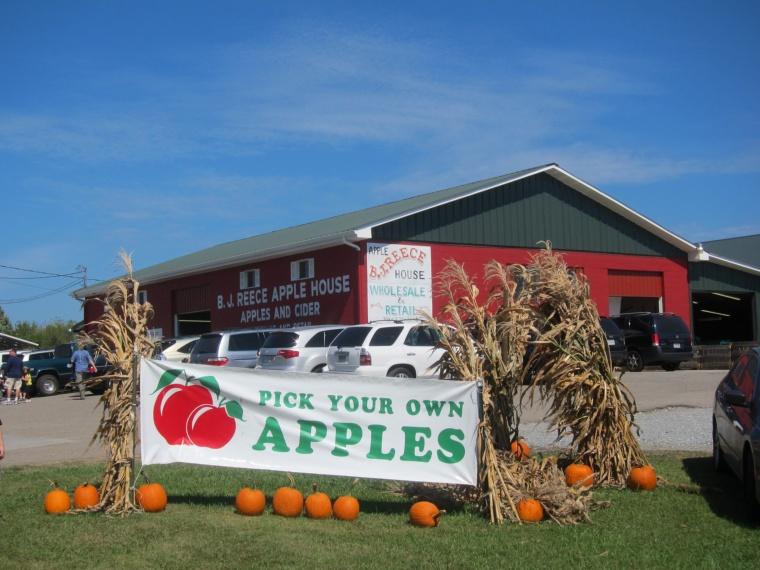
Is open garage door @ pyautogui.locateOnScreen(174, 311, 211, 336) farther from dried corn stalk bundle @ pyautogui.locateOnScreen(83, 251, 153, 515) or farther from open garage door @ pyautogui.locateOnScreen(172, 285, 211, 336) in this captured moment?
dried corn stalk bundle @ pyautogui.locateOnScreen(83, 251, 153, 515)

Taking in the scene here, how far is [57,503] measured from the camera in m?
8.25

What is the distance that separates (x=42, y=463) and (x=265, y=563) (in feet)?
22.1

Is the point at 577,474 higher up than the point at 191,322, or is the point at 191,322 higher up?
the point at 191,322

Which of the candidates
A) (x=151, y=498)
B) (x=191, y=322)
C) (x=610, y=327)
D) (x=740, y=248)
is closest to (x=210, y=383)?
(x=151, y=498)

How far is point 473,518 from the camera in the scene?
25.6ft

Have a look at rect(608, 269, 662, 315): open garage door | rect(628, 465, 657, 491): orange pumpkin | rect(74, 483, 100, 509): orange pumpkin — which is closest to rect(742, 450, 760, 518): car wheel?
rect(628, 465, 657, 491): orange pumpkin

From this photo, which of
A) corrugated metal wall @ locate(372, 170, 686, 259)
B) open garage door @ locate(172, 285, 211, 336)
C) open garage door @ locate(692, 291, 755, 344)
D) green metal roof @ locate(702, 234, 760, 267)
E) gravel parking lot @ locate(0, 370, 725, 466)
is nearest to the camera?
gravel parking lot @ locate(0, 370, 725, 466)

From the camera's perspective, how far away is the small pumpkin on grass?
8.23 metres

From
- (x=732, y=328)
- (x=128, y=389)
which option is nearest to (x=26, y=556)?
(x=128, y=389)

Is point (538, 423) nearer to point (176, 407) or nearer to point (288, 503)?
point (288, 503)

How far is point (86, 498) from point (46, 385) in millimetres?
24562

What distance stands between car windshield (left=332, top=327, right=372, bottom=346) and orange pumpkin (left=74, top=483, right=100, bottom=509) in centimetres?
1164

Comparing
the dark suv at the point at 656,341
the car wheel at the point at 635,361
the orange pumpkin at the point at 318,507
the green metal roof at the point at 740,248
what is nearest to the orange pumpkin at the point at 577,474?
the orange pumpkin at the point at 318,507

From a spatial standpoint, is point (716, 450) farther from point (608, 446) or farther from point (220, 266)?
point (220, 266)
